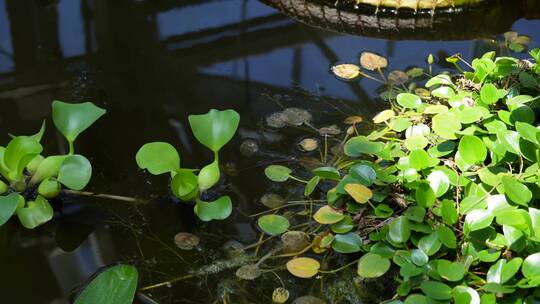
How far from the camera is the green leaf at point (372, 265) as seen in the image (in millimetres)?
1208

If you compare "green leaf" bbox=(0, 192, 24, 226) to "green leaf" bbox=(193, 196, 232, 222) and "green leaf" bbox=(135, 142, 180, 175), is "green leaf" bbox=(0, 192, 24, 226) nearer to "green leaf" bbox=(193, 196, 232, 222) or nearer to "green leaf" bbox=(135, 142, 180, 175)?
"green leaf" bbox=(135, 142, 180, 175)

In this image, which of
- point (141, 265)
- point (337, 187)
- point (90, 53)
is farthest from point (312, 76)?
point (141, 265)

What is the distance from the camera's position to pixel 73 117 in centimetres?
143

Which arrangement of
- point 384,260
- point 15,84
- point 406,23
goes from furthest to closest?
point 406,23
point 15,84
point 384,260

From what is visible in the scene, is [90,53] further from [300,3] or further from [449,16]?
[449,16]

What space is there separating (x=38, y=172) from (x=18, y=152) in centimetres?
7

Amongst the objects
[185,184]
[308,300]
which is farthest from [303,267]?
[185,184]

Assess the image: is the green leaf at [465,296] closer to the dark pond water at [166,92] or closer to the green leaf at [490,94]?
the dark pond water at [166,92]

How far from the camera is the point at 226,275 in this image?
4.24 ft

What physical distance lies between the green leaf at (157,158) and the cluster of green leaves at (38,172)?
0.12 metres

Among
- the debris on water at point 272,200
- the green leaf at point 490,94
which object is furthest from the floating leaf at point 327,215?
the green leaf at point 490,94

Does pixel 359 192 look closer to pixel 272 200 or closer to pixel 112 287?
pixel 272 200

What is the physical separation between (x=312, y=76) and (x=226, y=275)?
78 centimetres

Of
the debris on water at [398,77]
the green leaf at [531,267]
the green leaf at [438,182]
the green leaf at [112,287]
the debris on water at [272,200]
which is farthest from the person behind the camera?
the debris on water at [398,77]
